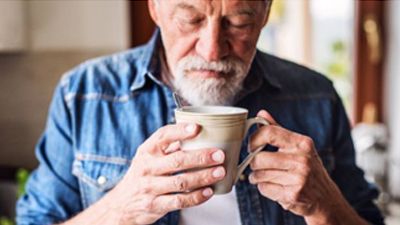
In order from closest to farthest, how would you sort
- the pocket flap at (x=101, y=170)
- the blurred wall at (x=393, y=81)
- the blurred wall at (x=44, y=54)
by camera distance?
the pocket flap at (x=101, y=170) → the blurred wall at (x=44, y=54) → the blurred wall at (x=393, y=81)

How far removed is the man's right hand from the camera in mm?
562

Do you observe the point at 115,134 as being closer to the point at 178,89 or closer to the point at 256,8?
the point at 178,89

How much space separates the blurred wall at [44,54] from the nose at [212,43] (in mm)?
889

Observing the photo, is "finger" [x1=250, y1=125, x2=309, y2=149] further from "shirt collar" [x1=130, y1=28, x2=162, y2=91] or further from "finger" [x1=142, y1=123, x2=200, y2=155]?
"shirt collar" [x1=130, y1=28, x2=162, y2=91]

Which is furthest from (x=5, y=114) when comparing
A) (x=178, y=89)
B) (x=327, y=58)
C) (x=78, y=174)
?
(x=327, y=58)

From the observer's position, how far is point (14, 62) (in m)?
1.57

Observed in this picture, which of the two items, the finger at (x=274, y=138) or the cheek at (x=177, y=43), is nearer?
the finger at (x=274, y=138)

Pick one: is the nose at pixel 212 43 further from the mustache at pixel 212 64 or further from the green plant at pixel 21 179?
the green plant at pixel 21 179

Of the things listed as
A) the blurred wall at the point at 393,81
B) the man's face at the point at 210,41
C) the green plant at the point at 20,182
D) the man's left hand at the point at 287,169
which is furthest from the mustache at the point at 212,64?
the blurred wall at the point at 393,81

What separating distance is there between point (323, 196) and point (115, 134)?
1.11 feet

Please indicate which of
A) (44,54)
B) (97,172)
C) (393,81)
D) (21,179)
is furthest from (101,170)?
(393,81)

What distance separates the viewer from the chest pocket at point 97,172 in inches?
32.4

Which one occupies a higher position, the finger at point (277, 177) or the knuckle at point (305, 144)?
the knuckle at point (305, 144)

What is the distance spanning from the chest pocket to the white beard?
16cm
